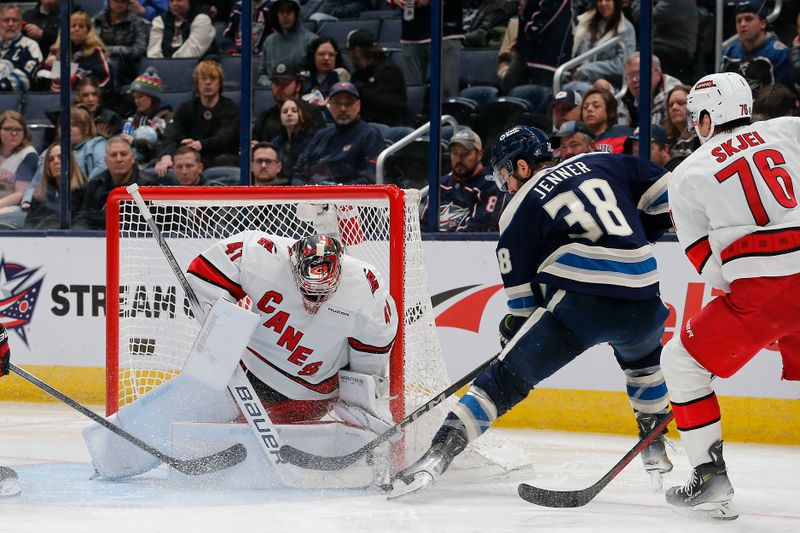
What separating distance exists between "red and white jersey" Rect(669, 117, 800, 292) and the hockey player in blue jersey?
31 cm

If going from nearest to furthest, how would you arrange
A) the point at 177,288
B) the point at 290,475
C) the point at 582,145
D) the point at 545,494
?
1. the point at 545,494
2. the point at 290,475
3. the point at 177,288
4. the point at 582,145

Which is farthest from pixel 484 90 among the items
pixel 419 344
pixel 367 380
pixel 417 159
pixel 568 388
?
pixel 367 380

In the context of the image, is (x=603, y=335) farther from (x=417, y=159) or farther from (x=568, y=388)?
(x=417, y=159)

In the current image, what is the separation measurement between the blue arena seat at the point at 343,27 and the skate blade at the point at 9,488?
3200 mm

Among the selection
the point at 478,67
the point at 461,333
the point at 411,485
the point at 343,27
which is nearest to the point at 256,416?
the point at 411,485

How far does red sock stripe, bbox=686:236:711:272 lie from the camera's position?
280 cm

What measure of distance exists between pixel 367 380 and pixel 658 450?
0.84m

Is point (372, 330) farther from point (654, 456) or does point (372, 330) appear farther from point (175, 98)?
point (175, 98)

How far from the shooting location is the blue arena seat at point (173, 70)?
6.10 metres

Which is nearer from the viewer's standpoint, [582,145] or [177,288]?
[177,288]

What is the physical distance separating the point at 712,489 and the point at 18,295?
3.56 metres

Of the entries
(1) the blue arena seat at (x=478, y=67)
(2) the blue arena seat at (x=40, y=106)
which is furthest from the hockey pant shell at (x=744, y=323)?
(2) the blue arena seat at (x=40, y=106)

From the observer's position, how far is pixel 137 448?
11.0 ft

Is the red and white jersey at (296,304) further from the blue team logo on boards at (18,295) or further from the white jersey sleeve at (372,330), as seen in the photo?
the blue team logo on boards at (18,295)
